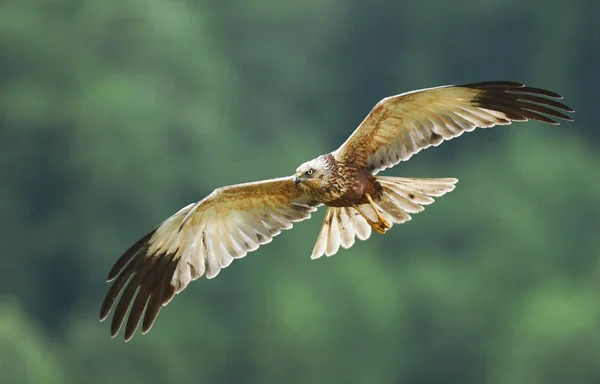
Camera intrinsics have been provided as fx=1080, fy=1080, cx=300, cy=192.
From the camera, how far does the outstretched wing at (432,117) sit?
712 cm

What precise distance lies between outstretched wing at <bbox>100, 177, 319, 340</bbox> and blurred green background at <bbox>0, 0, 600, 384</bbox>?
53.7 ft

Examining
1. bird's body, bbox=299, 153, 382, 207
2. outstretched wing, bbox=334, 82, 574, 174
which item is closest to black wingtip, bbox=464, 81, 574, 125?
outstretched wing, bbox=334, 82, 574, 174

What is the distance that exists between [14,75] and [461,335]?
562 inches

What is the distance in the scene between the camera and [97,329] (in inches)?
1008

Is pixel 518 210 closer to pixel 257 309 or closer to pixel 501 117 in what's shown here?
pixel 257 309

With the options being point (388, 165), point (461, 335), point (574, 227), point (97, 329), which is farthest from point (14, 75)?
point (388, 165)

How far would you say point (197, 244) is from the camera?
778 cm

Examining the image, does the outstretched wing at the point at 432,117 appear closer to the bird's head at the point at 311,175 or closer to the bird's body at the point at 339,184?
the bird's body at the point at 339,184

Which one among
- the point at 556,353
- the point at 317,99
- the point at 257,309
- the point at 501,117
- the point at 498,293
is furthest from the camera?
the point at 317,99

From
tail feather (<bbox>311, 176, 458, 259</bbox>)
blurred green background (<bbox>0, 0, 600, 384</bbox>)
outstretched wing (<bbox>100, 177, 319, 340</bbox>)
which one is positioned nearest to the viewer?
tail feather (<bbox>311, 176, 458, 259</bbox>)

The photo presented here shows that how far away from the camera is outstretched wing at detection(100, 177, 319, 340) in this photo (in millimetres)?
7645

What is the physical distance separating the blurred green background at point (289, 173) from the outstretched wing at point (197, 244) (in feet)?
53.7

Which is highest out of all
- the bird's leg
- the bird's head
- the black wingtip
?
the bird's head

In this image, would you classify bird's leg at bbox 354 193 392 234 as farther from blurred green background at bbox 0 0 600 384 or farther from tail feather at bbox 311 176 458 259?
blurred green background at bbox 0 0 600 384
